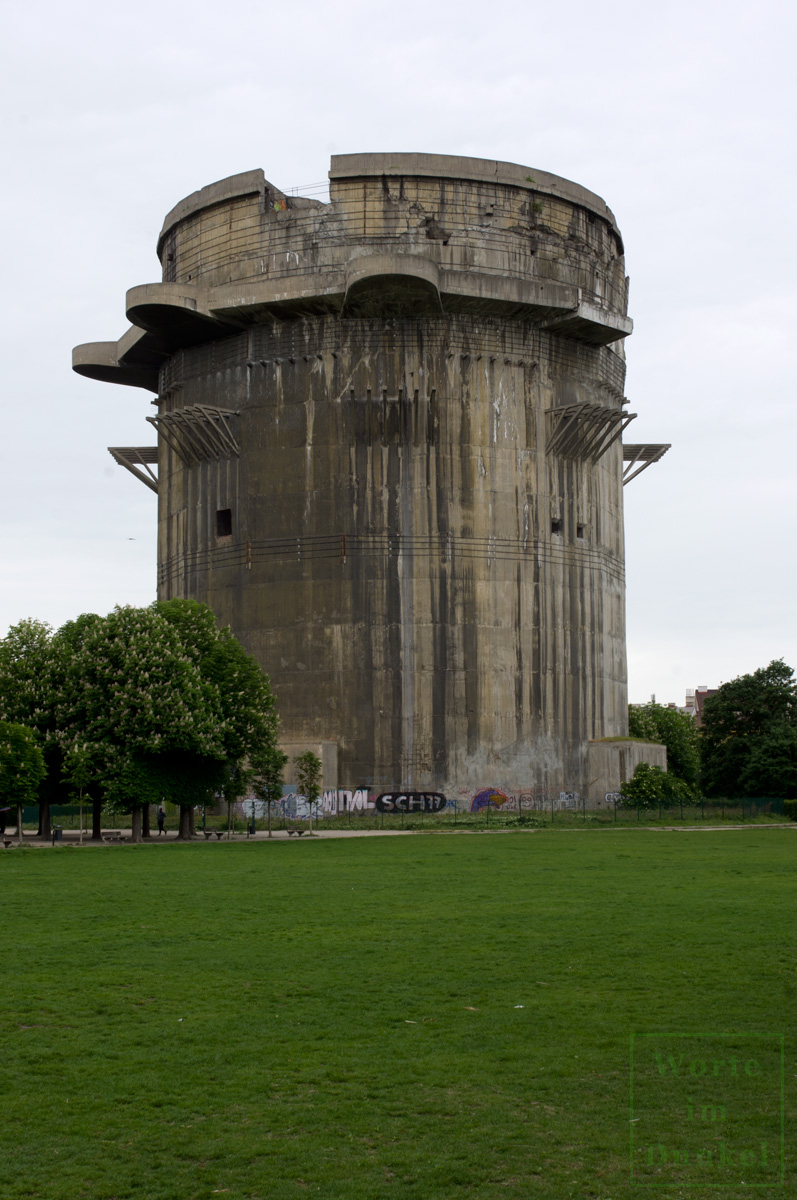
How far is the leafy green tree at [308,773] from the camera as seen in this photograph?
5894cm

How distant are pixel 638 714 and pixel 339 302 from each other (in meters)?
38.4

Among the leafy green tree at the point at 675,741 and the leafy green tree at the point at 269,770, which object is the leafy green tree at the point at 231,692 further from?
the leafy green tree at the point at 675,741

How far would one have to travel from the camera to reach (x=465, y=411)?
64.5 m

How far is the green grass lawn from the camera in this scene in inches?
361

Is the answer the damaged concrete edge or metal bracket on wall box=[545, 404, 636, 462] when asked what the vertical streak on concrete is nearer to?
metal bracket on wall box=[545, 404, 636, 462]

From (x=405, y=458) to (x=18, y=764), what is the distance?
28428 mm

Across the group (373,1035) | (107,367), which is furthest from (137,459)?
(373,1035)

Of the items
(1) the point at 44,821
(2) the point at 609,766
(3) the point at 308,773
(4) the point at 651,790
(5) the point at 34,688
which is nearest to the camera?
(5) the point at 34,688

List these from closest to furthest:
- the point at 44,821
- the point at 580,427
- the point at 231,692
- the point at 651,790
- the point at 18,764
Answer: the point at 18,764, the point at 231,692, the point at 44,821, the point at 651,790, the point at 580,427

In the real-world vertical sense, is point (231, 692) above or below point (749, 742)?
above

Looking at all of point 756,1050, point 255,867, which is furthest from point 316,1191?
point 255,867

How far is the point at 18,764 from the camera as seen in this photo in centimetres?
4162

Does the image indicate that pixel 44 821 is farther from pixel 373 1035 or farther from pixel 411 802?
pixel 373 1035

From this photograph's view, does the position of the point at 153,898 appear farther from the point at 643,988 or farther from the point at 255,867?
the point at 643,988
